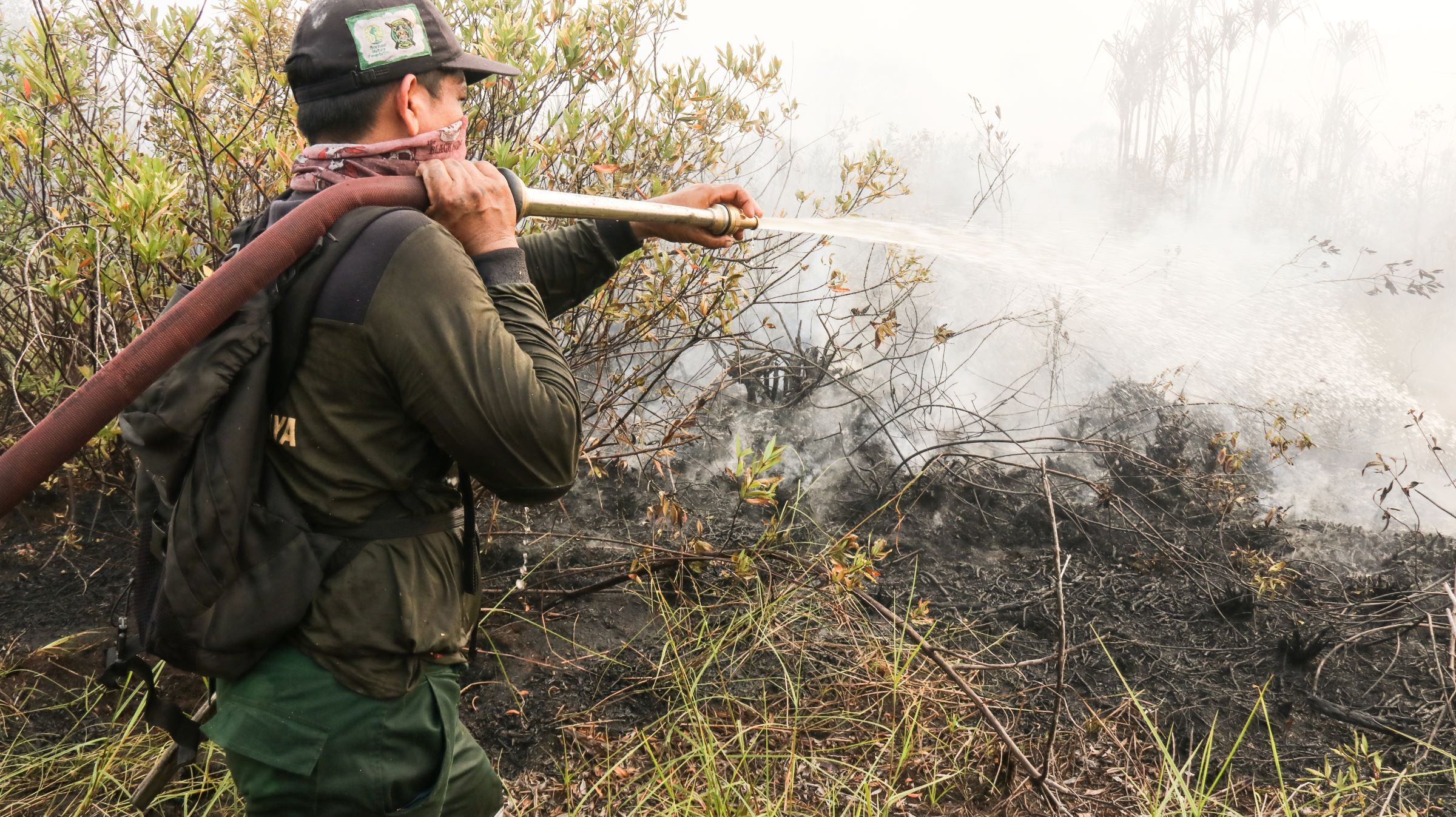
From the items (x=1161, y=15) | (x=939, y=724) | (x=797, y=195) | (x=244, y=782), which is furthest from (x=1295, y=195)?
(x=244, y=782)

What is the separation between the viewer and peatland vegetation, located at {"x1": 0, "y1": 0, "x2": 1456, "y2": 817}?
248cm

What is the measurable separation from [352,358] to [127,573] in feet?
9.11

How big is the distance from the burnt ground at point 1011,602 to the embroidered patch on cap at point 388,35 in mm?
1993

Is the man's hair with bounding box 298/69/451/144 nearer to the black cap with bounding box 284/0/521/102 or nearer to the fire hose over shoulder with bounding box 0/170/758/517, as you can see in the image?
the black cap with bounding box 284/0/521/102

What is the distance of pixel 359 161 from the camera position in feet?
4.65

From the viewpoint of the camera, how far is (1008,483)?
4.57 metres

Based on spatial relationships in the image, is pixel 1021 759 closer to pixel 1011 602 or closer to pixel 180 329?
pixel 1011 602

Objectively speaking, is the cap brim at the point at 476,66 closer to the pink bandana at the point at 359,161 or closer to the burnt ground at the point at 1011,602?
the pink bandana at the point at 359,161

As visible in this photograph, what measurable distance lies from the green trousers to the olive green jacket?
0.13ft

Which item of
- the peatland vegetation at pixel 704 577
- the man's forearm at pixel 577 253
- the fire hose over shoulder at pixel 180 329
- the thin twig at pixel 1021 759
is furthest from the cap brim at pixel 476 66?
the thin twig at pixel 1021 759

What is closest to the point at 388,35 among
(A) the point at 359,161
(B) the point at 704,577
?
(A) the point at 359,161

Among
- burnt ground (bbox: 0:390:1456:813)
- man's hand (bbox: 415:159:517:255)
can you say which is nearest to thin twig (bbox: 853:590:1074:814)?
burnt ground (bbox: 0:390:1456:813)

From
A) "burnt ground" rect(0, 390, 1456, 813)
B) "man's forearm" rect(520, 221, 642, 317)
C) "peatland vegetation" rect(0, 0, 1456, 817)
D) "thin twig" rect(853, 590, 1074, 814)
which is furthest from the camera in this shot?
"burnt ground" rect(0, 390, 1456, 813)

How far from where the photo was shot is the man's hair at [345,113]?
1411 millimetres
